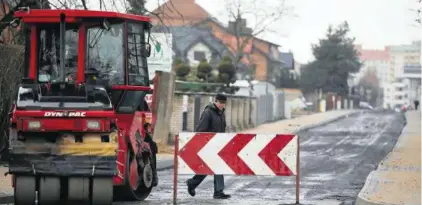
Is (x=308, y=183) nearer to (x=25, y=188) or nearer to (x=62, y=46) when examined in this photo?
(x=62, y=46)

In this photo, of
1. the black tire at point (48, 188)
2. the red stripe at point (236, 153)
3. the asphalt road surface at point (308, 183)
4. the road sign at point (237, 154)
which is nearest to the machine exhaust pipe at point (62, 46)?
the black tire at point (48, 188)

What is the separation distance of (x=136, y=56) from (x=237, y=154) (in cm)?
217

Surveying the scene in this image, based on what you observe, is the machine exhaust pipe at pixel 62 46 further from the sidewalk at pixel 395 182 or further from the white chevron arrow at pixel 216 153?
the sidewalk at pixel 395 182

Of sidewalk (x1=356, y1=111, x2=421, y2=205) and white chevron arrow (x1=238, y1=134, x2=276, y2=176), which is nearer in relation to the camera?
white chevron arrow (x1=238, y1=134, x2=276, y2=176)

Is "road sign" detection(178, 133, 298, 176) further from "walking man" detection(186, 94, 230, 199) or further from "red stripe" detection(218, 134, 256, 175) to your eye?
"walking man" detection(186, 94, 230, 199)

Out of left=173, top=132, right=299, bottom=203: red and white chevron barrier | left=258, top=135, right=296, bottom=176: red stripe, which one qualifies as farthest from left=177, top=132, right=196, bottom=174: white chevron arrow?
left=258, top=135, right=296, bottom=176: red stripe

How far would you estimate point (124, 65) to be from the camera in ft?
45.8

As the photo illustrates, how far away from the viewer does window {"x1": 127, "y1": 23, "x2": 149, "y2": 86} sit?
14078 millimetres

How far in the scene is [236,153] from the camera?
14.2 meters

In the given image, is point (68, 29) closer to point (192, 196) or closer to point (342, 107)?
point (192, 196)

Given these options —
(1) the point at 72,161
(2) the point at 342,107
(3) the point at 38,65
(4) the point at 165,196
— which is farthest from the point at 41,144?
(2) the point at 342,107

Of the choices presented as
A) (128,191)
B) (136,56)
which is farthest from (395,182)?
(136,56)

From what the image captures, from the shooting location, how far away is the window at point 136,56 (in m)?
14.1

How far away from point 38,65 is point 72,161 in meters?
1.85
